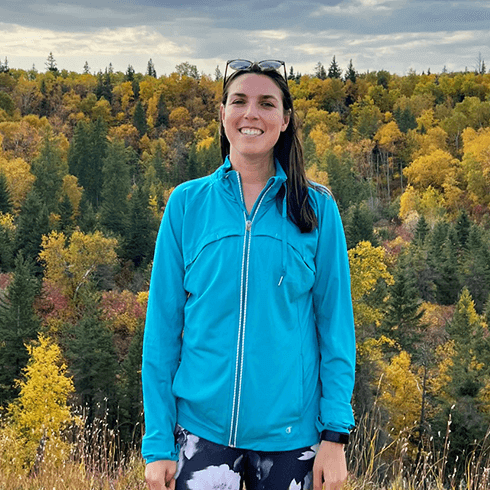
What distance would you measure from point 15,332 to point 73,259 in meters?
13.6

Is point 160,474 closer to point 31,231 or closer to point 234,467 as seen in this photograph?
point 234,467

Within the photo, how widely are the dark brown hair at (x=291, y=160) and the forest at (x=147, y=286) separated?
1684 millimetres

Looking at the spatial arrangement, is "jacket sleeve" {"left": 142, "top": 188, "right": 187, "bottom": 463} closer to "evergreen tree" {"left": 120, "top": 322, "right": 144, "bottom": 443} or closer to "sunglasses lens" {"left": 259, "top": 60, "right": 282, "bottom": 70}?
"sunglasses lens" {"left": 259, "top": 60, "right": 282, "bottom": 70}

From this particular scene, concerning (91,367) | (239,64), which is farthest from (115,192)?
(239,64)

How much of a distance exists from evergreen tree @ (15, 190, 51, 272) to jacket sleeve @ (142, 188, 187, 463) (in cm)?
4601

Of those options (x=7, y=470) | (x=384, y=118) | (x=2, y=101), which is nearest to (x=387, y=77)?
(x=384, y=118)

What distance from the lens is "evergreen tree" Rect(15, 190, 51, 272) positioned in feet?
154

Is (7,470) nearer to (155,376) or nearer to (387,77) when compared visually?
(155,376)

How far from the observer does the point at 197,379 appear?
7.65ft

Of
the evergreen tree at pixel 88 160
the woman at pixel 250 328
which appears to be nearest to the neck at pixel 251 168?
the woman at pixel 250 328

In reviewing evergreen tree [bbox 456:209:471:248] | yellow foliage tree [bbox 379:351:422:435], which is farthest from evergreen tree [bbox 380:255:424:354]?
evergreen tree [bbox 456:209:471:248]

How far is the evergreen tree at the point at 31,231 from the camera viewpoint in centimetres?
4688

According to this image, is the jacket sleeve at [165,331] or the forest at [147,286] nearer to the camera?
the jacket sleeve at [165,331]

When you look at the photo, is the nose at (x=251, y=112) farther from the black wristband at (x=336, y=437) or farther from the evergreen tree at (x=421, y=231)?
the evergreen tree at (x=421, y=231)
